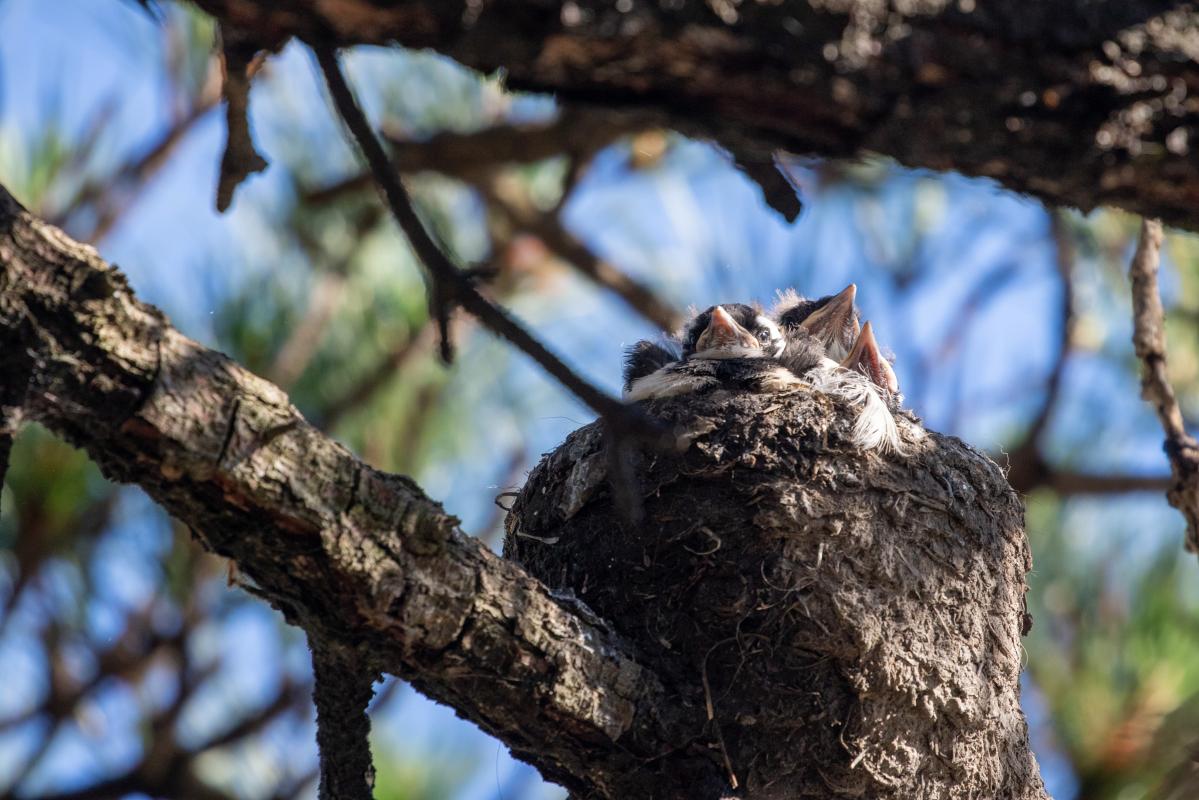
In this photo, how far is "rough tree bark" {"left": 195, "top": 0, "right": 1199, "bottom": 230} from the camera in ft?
4.53

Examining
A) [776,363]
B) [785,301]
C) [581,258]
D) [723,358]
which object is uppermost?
[581,258]

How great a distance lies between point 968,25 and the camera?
1.49 meters

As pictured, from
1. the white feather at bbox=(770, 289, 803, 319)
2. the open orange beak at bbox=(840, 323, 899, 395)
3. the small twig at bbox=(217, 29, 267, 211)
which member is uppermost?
the white feather at bbox=(770, 289, 803, 319)

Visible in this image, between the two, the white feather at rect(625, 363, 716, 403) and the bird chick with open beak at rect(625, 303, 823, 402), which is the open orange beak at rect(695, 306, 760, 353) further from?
the white feather at rect(625, 363, 716, 403)

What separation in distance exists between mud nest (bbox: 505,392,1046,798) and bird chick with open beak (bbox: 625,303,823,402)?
0.18 m

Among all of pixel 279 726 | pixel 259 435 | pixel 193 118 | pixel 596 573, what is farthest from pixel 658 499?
pixel 193 118

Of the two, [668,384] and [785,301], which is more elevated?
[785,301]

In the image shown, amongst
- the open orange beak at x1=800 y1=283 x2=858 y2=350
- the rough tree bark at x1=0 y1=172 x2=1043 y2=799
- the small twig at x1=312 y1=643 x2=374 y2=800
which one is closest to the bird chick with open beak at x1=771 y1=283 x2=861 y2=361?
the open orange beak at x1=800 y1=283 x2=858 y2=350

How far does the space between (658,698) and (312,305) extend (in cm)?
311

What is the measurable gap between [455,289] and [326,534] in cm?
54

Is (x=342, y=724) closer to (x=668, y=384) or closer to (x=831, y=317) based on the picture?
(x=668, y=384)

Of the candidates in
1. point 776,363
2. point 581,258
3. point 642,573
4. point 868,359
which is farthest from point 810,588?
point 581,258

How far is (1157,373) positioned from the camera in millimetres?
3229

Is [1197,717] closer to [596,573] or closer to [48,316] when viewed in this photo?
[596,573]
